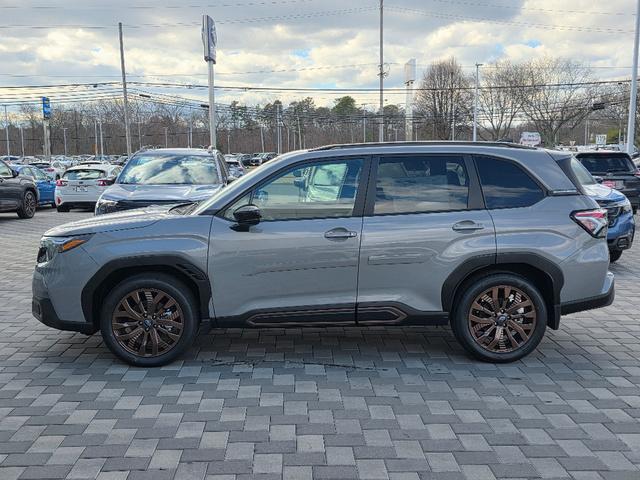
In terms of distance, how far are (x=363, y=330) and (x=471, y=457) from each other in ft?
8.30

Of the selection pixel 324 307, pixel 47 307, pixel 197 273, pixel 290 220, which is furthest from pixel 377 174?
pixel 47 307

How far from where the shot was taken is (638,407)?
4.04 meters

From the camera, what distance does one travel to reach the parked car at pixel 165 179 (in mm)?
8891

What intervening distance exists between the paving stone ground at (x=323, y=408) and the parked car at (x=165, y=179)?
3.40 m

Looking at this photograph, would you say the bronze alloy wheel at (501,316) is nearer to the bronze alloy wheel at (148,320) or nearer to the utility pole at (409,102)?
the bronze alloy wheel at (148,320)

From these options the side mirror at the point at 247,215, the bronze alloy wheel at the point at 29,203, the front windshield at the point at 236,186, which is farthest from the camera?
the bronze alloy wheel at the point at 29,203


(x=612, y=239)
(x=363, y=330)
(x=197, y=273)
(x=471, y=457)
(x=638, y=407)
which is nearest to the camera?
(x=471, y=457)

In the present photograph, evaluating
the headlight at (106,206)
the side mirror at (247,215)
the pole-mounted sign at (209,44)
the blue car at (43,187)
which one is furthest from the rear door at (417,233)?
the pole-mounted sign at (209,44)

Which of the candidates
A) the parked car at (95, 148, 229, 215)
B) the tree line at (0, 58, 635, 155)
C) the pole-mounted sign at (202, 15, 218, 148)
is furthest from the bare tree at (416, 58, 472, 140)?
the parked car at (95, 148, 229, 215)

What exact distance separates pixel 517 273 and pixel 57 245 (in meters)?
3.84

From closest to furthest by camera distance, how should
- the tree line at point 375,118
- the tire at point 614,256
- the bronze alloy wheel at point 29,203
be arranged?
the tire at point 614,256
the bronze alloy wheel at point 29,203
the tree line at point 375,118

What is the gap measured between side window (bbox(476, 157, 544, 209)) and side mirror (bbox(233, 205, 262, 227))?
1.90m

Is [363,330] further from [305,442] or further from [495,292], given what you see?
[305,442]

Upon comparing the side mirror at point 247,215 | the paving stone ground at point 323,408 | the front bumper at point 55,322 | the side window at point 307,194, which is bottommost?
the paving stone ground at point 323,408
